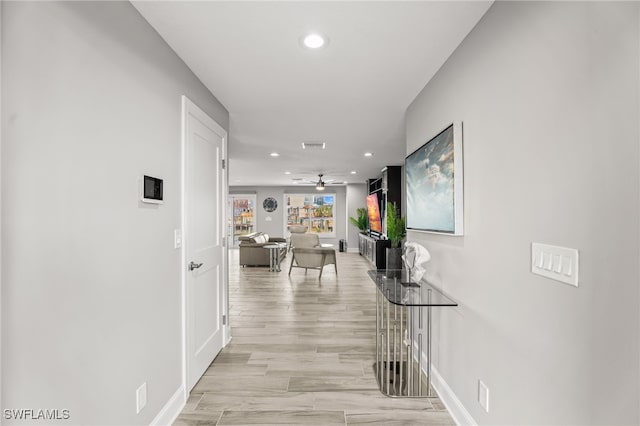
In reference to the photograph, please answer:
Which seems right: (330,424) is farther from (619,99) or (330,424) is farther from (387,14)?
(387,14)

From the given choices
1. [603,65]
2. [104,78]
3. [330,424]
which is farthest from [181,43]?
[330,424]

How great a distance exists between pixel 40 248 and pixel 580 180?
185 centimetres

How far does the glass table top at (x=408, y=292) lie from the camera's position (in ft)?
6.39

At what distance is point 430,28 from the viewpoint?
1.72 meters

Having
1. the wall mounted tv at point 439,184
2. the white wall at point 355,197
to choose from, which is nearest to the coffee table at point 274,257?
the white wall at point 355,197

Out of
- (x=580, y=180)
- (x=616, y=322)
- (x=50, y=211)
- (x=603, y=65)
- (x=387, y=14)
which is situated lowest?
(x=616, y=322)

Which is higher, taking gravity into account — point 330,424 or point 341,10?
point 341,10

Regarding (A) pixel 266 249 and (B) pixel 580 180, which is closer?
(B) pixel 580 180

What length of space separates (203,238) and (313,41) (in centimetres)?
166

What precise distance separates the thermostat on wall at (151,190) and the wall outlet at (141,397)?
3.27 feet

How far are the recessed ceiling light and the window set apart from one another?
31.1ft

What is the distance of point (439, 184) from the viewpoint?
212cm

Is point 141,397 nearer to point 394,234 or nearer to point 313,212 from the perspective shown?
point 394,234

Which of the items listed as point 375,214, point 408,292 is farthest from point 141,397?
point 375,214
